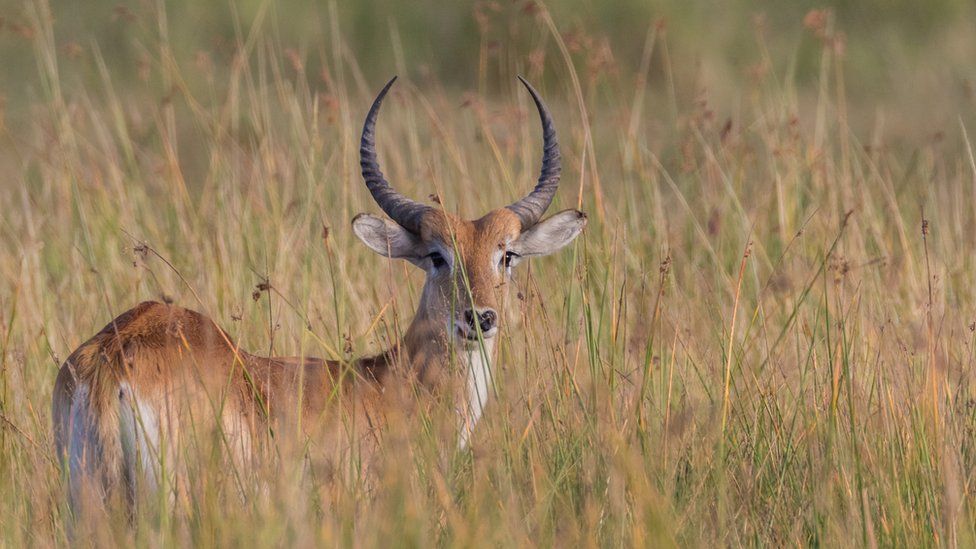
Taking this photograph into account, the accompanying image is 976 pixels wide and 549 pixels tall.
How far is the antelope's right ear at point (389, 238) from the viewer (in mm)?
5773

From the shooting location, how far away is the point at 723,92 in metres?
14.8

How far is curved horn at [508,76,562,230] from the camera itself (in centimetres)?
578

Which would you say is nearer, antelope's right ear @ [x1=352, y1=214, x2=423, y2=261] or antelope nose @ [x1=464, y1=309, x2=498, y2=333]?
antelope nose @ [x1=464, y1=309, x2=498, y2=333]

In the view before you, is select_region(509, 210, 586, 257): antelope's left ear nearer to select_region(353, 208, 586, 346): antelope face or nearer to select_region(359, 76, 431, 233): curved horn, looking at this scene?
select_region(353, 208, 586, 346): antelope face

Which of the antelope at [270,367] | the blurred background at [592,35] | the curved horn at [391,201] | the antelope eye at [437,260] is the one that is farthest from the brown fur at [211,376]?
the blurred background at [592,35]

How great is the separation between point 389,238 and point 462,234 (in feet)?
1.08

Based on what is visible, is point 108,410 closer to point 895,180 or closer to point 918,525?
point 918,525

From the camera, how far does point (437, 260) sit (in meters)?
5.78

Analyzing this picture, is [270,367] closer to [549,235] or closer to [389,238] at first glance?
[389,238]

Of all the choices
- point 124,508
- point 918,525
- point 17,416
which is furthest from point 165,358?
point 918,525

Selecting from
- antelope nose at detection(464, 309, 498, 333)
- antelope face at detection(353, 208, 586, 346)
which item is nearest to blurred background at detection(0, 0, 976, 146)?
antelope face at detection(353, 208, 586, 346)

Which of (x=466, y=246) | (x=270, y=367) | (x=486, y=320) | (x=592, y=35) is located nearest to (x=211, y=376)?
(x=270, y=367)

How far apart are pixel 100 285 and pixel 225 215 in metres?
0.96

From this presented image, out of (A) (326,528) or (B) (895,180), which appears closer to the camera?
(A) (326,528)
